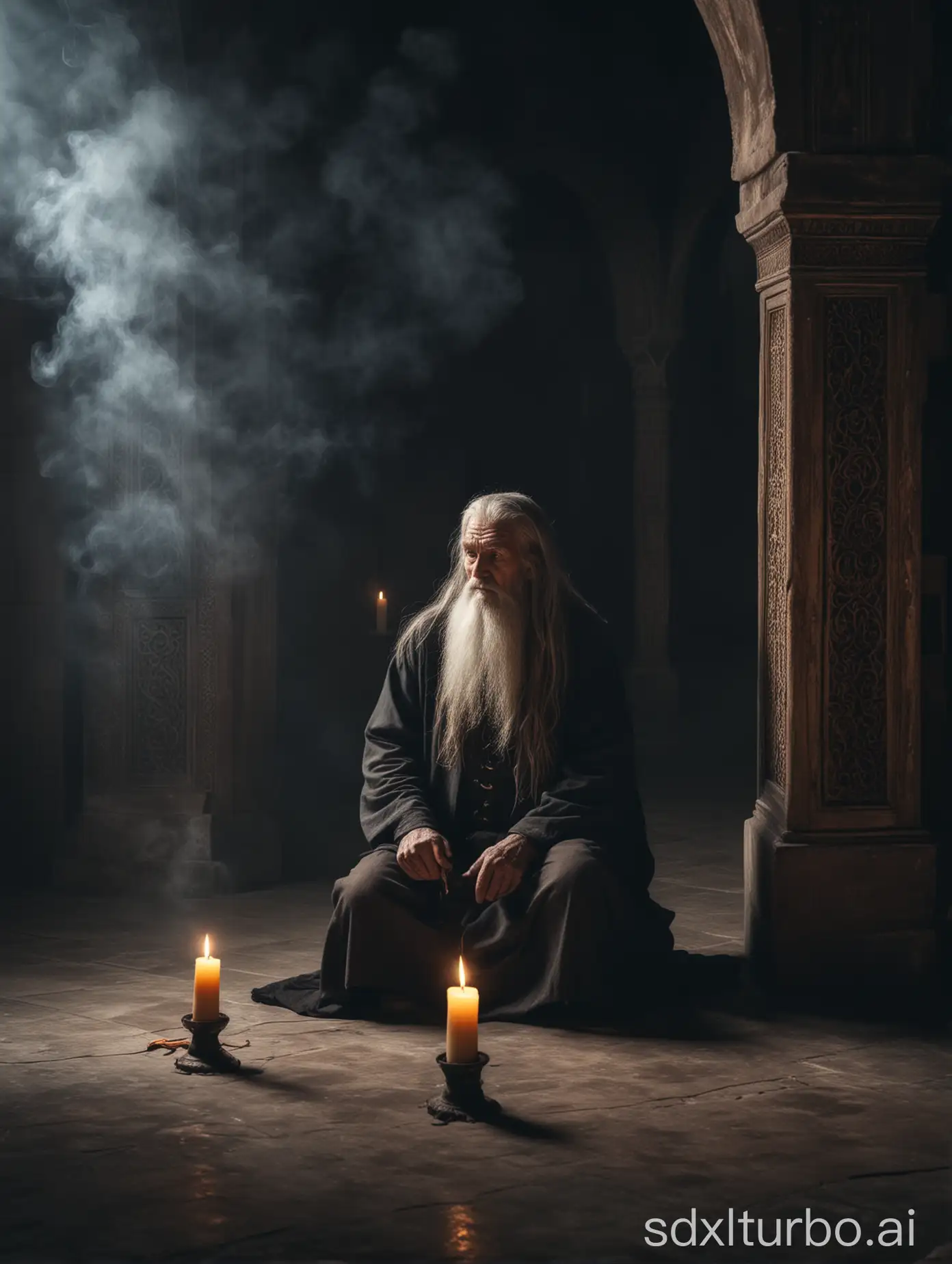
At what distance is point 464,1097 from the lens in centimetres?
393

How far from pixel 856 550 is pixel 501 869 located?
141 cm

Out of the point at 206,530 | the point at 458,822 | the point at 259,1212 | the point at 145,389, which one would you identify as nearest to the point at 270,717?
the point at 206,530

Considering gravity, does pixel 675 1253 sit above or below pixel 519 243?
below

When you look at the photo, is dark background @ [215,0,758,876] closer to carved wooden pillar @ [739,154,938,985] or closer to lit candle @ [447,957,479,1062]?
carved wooden pillar @ [739,154,938,985]

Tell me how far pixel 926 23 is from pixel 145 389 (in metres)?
3.17

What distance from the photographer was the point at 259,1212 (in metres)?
3.31

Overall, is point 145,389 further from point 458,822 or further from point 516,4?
point 516,4

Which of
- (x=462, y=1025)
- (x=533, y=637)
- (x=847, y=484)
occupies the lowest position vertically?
(x=462, y=1025)

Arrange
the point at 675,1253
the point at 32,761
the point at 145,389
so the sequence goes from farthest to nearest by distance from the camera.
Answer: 1. the point at 32,761
2. the point at 145,389
3. the point at 675,1253

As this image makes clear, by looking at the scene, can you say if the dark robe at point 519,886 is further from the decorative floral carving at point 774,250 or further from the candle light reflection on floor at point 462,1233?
the candle light reflection on floor at point 462,1233

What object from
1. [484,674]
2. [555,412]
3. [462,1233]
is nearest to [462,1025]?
[462,1233]

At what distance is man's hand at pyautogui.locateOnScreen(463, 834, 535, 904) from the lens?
495 centimetres

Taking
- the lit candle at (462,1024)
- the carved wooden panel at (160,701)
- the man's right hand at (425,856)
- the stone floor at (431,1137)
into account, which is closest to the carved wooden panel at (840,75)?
the man's right hand at (425,856)

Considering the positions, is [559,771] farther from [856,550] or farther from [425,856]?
[856,550]
